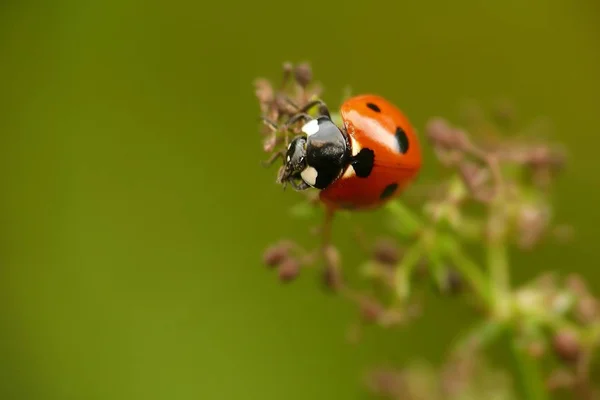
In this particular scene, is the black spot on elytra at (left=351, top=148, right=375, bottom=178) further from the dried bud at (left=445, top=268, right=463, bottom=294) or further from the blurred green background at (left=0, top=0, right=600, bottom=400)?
the blurred green background at (left=0, top=0, right=600, bottom=400)

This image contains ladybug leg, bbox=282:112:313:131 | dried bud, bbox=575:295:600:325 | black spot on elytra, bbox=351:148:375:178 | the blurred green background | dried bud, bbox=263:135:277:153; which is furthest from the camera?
the blurred green background

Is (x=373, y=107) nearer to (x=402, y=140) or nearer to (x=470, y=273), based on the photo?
(x=402, y=140)

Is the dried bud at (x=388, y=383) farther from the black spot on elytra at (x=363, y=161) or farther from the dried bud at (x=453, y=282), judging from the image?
the black spot on elytra at (x=363, y=161)

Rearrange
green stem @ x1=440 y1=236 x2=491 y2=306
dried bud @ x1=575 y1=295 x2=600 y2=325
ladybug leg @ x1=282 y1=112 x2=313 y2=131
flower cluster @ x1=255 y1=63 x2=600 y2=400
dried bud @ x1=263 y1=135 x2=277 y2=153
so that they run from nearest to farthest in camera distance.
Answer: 1. dried bud @ x1=263 y1=135 x2=277 y2=153
2. ladybug leg @ x1=282 y1=112 x2=313 y2=131
3. flower cluster @ x1=255 y1=63 x2=600 y2=400
4. green stem @ x1=440 y1=236 x2=491 y2=306
5. dried bud @ x1=575 y1=295 x2=600 y2=325

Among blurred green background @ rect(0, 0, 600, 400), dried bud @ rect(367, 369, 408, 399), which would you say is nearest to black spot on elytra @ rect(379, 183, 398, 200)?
dried bud @ rect(367, 369, 408, 399)

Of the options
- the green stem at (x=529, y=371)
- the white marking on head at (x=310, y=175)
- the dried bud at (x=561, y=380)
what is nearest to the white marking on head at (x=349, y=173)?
the white marking on head at (x=310, y=175)
